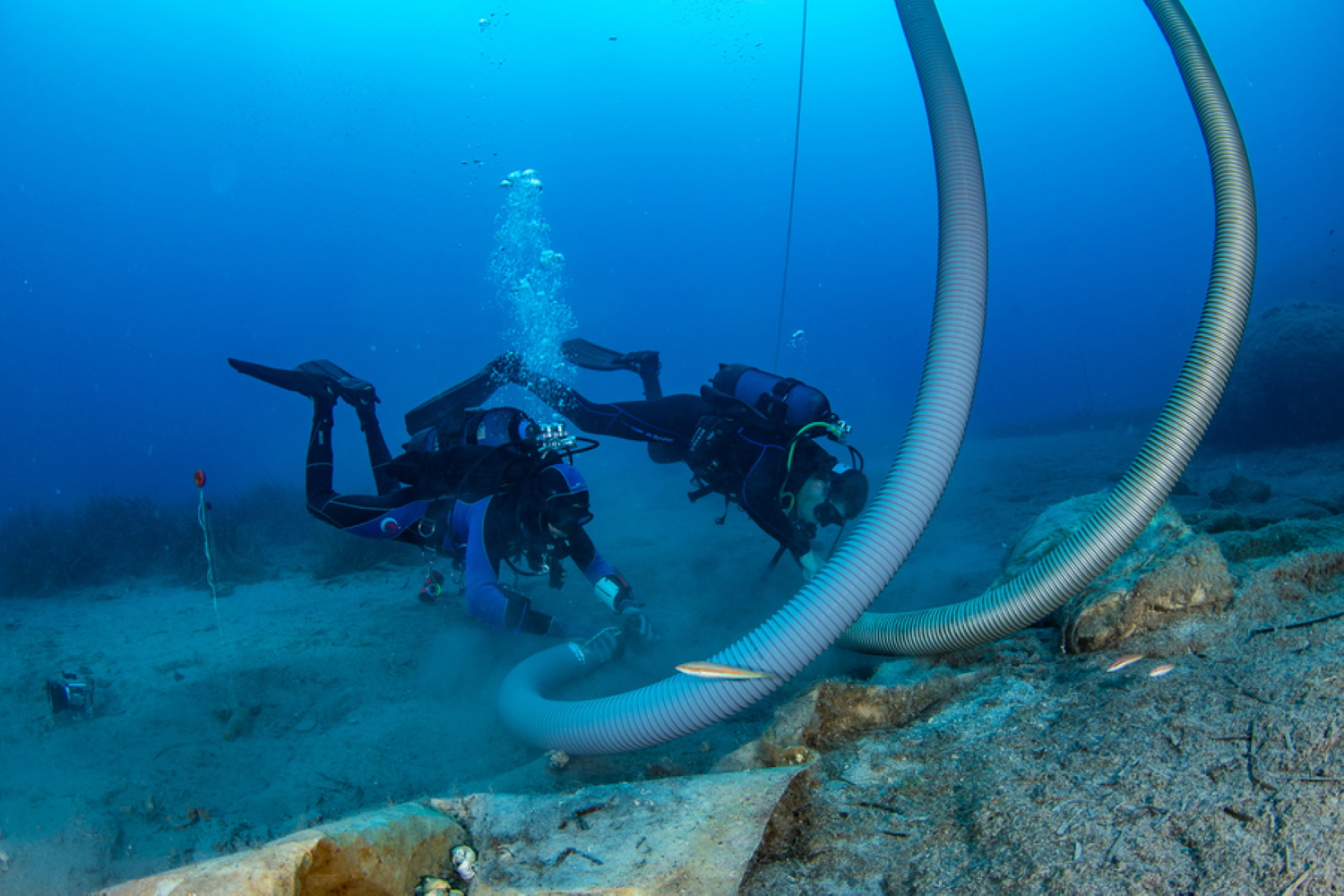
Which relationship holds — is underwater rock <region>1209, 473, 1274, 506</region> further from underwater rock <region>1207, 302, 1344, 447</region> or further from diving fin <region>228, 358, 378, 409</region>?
diving fin <region>228, 358, 378, 409</region>

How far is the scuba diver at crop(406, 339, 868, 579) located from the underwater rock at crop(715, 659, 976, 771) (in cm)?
204

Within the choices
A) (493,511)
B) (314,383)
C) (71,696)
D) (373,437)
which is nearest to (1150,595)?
(493,511)

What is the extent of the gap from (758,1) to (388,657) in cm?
6184

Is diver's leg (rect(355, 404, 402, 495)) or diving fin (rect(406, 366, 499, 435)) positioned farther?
diving fin (rect(406, 366, 499, 435))

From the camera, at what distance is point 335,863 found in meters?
1.61

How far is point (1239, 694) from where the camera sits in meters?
1.80

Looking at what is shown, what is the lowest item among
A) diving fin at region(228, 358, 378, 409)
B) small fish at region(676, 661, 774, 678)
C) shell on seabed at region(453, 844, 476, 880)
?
shell on seabed at region(453, 844, 476, 880)

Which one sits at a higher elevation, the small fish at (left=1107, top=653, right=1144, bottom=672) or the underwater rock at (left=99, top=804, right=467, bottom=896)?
the small fish at (left=1107, top=653, right=1144, bottom=672)

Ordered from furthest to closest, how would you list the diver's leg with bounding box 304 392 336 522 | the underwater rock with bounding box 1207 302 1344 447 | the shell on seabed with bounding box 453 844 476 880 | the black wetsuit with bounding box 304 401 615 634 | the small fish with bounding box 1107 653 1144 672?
the underwater rock with bounding box 1207 302 1344 447, the diver's leg with bounding box 304 392 336 522, the black wetsuit with bounding box 304 401 615 634, the small fish with bounding box 1107 653 1144 672, the shell on seabed with bounding box 453 844 476 880

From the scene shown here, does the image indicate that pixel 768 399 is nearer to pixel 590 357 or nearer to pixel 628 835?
pixel 590 357

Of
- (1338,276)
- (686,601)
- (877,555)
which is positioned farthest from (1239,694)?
(1338,276)

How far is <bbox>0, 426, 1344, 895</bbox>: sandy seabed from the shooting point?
6.96 feet

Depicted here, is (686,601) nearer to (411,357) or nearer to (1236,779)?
(1236,779)

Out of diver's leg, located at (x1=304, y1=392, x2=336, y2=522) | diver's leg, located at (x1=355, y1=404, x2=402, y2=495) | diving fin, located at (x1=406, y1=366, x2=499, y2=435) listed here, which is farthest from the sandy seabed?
diving fin, located at (x1=406, y1=366, x2=499, y2=435)
